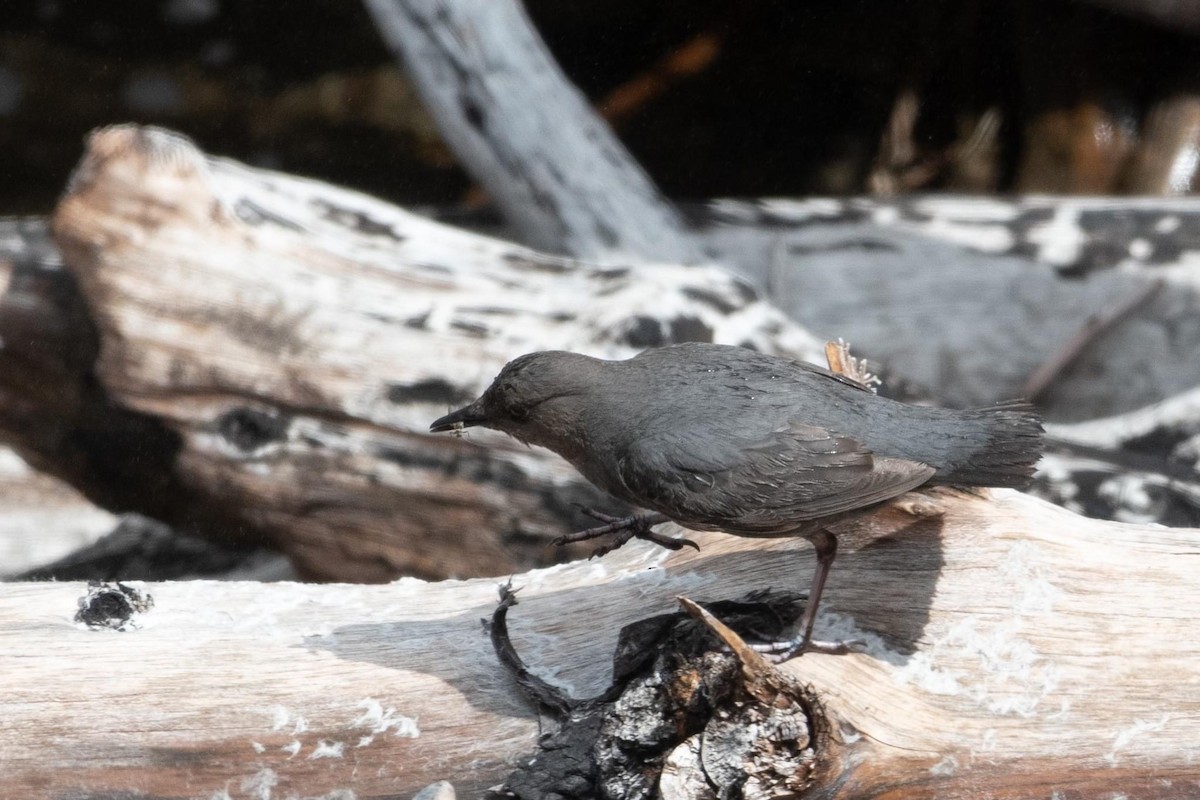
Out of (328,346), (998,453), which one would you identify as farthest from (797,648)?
(328,346)

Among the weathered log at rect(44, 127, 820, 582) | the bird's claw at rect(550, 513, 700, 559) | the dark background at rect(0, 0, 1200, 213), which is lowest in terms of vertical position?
the bird's claw at rect(550, 513, 700, 559)

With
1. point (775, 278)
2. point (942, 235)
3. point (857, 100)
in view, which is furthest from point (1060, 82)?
point (775, 278)

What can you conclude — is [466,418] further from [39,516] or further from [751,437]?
[39,516]

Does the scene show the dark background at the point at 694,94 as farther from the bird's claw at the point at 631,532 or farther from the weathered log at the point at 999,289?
the bird's claw at the point at 631,532

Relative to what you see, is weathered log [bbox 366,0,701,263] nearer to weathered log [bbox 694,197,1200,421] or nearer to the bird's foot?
weathered log [bbox 694,197,1200,421]

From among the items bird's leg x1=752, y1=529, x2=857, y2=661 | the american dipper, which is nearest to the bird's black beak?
the american dipper

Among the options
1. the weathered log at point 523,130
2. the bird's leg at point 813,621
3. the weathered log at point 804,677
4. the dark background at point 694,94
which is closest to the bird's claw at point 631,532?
the weathered log at point 804,677

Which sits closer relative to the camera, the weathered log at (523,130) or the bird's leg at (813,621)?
the bird's leg at (813,621)
